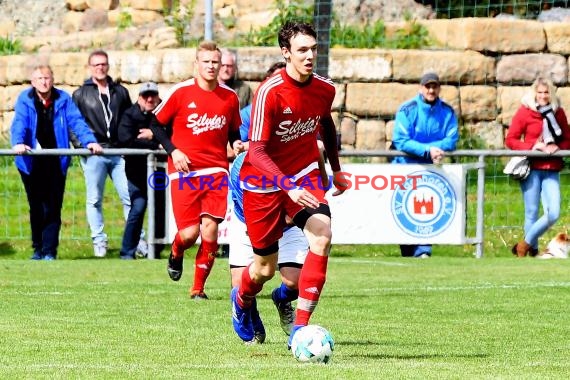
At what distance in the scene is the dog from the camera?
16609 mm

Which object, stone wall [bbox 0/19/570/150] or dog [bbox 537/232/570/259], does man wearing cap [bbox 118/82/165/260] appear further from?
dog [bbox 537/232/570/259]

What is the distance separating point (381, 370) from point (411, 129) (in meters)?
9.08

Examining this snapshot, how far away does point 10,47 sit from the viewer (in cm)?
2367

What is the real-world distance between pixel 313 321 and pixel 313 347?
2.53 m

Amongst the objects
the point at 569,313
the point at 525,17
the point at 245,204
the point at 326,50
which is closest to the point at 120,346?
the point at 245,204

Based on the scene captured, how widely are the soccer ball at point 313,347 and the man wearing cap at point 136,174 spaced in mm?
8269

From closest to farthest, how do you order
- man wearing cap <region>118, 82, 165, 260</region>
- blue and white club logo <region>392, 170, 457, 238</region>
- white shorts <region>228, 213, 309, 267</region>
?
white shorts <region>228, 213, 309, 267</region>, man wearing cap <region>118, 82, 165, 260</region>, blue and white club logo <region>392, 170, 457, 238</region>

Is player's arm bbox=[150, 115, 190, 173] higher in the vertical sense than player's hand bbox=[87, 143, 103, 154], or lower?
higher

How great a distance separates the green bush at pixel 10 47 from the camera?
2344 centimetres

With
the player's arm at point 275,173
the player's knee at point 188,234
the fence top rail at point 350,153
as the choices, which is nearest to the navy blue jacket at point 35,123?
the fence top rail at point 350,153

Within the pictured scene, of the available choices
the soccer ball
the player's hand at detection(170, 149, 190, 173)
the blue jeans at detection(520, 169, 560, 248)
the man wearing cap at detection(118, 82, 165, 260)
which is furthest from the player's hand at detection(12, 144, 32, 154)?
the soccer ball

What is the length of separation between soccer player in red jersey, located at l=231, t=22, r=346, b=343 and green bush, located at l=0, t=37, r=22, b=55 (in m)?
15.1

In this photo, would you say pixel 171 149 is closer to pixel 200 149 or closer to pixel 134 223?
pixel 200 149

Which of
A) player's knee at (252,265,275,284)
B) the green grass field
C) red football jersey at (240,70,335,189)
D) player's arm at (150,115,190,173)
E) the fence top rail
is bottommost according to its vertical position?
the green grass field
